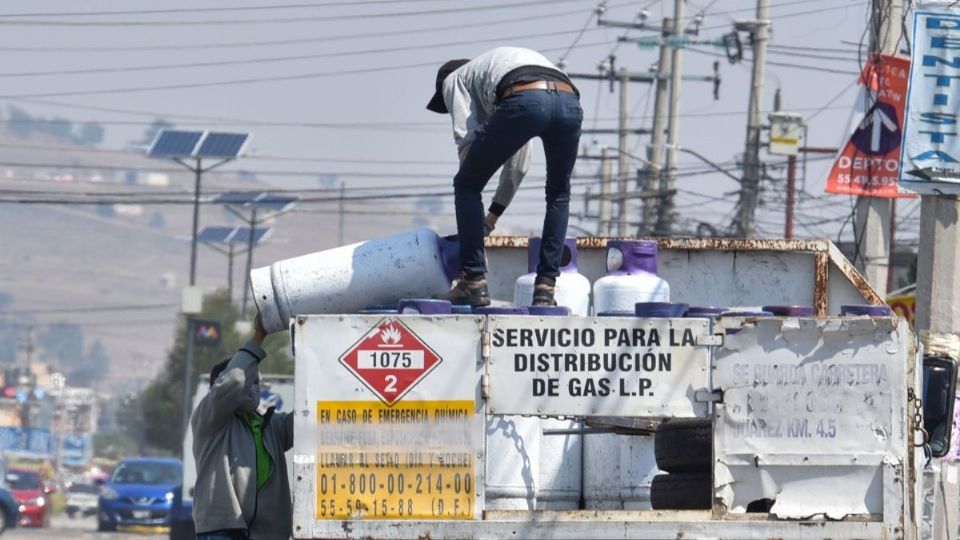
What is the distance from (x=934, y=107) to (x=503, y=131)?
4872 millimetres

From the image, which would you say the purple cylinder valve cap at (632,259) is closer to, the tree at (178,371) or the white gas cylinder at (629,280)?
the white gas cylinder at (629,280)

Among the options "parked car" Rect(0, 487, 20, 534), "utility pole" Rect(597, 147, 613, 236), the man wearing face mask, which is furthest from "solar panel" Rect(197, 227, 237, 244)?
the man wearing face mask

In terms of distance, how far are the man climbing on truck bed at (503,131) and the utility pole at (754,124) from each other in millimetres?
25257

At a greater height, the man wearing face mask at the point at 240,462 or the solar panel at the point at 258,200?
the solar panel at the point at 258,200

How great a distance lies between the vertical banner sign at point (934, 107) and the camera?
10867mm

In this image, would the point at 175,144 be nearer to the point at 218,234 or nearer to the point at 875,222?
the point at 218,234

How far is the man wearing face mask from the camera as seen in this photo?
270 inches

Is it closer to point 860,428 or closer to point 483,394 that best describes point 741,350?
point 860,428

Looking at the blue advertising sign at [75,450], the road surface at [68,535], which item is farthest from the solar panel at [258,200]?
the blue advertising sign at [75,450]

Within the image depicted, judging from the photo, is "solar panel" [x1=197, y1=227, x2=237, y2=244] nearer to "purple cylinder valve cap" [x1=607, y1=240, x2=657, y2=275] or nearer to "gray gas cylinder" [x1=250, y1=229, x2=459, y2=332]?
"purple cylinder valve cap" [x1=607, y1=240, x2=657, y2=275]

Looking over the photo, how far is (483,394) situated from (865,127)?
12.5m

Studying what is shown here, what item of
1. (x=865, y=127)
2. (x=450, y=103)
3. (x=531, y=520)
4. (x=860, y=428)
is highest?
(x=865, y=127)

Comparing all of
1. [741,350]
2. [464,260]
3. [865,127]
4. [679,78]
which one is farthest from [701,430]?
[679,78]

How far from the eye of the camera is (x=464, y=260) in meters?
6.98
